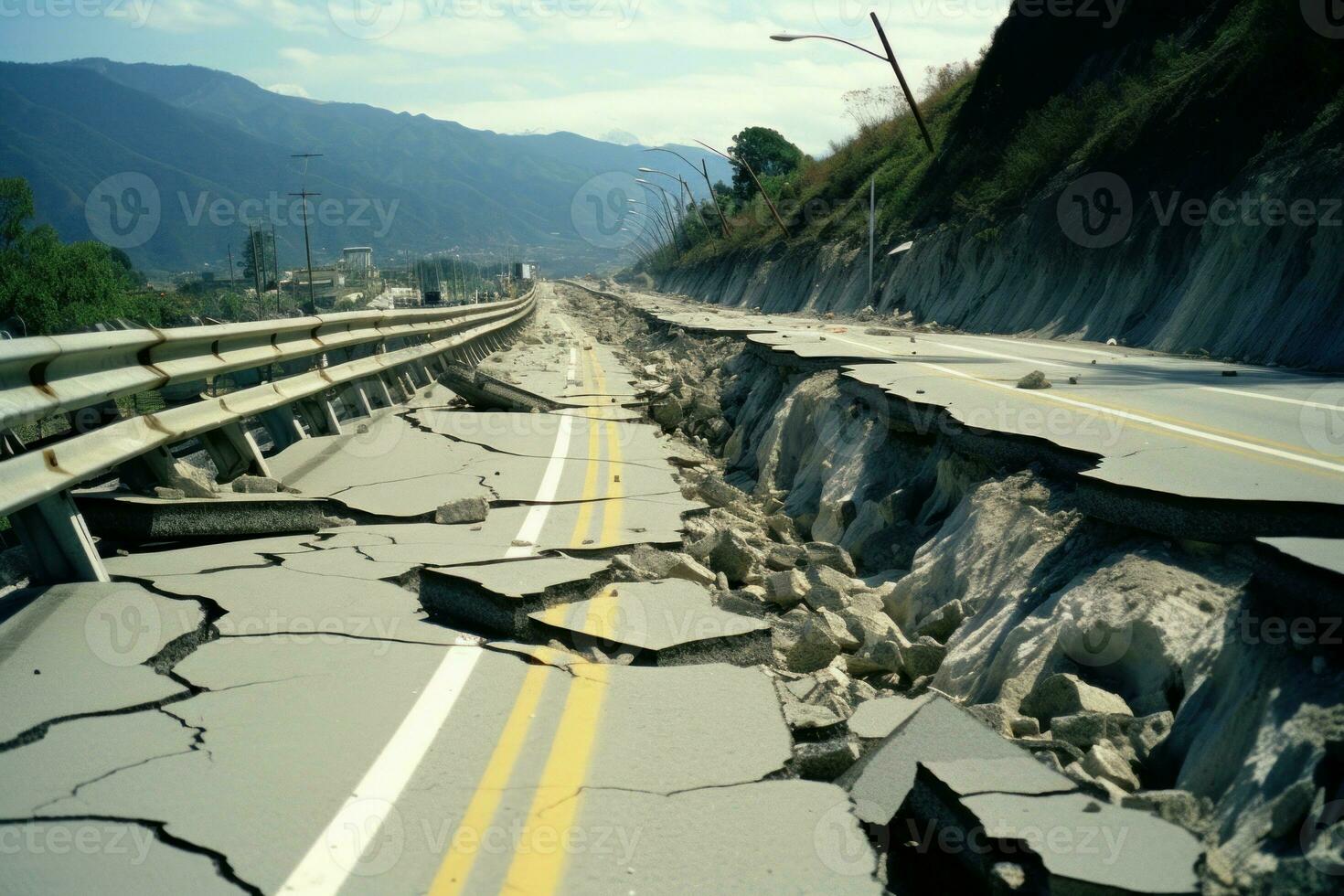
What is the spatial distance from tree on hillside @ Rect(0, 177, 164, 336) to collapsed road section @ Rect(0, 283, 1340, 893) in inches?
4412

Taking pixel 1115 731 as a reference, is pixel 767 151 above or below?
above

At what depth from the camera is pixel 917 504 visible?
9.50 metres

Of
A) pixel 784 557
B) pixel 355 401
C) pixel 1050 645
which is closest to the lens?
pixel 1050 645

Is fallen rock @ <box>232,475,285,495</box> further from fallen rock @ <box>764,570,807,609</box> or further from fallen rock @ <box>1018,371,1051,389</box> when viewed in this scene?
fallen rock @ <box>1018,371,1051,389</box>

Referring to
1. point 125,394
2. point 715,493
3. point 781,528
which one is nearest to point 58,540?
point 125,394

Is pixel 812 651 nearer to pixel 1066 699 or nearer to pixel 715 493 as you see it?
pixel 1066 699

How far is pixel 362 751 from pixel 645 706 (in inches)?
47.7

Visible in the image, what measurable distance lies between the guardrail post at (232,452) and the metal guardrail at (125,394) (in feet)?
0.04

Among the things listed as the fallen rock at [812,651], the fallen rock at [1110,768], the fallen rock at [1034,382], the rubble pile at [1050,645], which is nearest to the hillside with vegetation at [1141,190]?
the fallen rock at [1034,382]

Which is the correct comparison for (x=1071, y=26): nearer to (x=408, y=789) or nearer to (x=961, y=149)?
(x=961, y=149)

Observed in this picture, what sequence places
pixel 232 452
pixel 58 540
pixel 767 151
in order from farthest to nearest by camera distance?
1. pixel 767 151
2. pixel 232 452
3. pixel 58 540

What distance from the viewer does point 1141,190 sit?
24.8 meters

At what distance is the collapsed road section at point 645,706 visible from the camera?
11.6 ft

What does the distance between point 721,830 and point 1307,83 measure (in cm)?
2074
